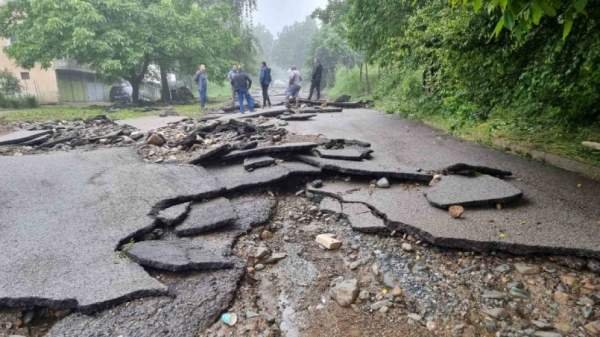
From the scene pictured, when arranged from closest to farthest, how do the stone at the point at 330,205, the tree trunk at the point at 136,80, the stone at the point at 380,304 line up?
the stone at the point at 380,304
the stone at the point at 330,205
the tree trunk at the point at 136,80

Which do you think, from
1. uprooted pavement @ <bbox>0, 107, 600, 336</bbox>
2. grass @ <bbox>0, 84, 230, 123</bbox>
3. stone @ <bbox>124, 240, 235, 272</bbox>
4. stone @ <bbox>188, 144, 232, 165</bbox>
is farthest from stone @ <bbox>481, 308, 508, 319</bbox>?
grass @ <bbox>0, 84, 230, 123</bbox>

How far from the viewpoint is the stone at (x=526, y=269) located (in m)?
2.42

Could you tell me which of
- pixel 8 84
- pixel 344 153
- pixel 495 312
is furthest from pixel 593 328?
pixel 8 84

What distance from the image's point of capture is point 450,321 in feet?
6.89

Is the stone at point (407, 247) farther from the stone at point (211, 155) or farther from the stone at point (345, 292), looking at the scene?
the stone at point (211, 155)

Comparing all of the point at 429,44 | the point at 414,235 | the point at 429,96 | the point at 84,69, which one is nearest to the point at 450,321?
the point at 414,235

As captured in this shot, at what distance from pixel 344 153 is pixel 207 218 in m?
2.38

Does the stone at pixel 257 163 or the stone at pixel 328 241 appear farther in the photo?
the stone at pixel 257 163

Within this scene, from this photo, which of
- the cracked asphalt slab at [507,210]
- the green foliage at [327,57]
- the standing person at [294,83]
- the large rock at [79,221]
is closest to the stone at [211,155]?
the large rock at [79,221]

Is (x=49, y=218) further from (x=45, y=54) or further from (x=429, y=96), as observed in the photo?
(x=45, y=54)

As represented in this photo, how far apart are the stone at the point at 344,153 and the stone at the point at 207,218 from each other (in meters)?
1.77

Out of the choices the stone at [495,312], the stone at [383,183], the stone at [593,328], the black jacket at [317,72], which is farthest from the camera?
the black jacket at [317,72]

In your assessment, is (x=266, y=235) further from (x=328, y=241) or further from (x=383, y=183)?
(x=383, y=183)

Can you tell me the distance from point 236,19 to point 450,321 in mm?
28803
